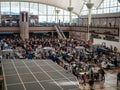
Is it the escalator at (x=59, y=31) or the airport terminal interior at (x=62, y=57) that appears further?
the escalator at (x=59, y=31)

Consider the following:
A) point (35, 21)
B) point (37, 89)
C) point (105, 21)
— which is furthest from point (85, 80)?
point (35, 21)

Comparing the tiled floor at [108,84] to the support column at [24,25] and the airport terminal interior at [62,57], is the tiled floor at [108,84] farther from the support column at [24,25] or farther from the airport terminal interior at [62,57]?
the support column at [24,25]

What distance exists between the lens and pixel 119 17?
33.1 meters

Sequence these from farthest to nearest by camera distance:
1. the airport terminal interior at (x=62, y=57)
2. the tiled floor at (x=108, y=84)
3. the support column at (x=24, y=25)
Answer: the support column at (x=24, y=25) < the tiled floor at (x=108, y=84) < the airport terminal interior at (x=62, y=57)

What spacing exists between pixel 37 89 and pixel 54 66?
13.9ft

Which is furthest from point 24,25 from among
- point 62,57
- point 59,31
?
point 62,57

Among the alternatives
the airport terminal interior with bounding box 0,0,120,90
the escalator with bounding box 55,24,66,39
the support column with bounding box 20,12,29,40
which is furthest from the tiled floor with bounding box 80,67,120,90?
the escalator with bounding box 55,24,66,39

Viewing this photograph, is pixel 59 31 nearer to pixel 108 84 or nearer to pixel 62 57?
pixel 62 57

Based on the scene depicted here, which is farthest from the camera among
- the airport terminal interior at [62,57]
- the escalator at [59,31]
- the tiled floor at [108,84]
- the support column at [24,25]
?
the escalator at [59,31]

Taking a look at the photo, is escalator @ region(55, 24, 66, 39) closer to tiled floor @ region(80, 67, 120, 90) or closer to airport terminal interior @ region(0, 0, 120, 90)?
airport terminal interior @ region(0, 0, 120, 90)

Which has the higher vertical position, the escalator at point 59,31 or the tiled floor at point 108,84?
the escalator at point 59,31

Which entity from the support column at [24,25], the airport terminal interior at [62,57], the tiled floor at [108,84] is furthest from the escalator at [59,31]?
the tiled floor at [108,84]

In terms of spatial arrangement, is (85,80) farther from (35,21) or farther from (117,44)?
(35,21)

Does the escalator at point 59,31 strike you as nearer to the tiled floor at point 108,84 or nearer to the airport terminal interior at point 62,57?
the airport terminal interior at point 62,57
